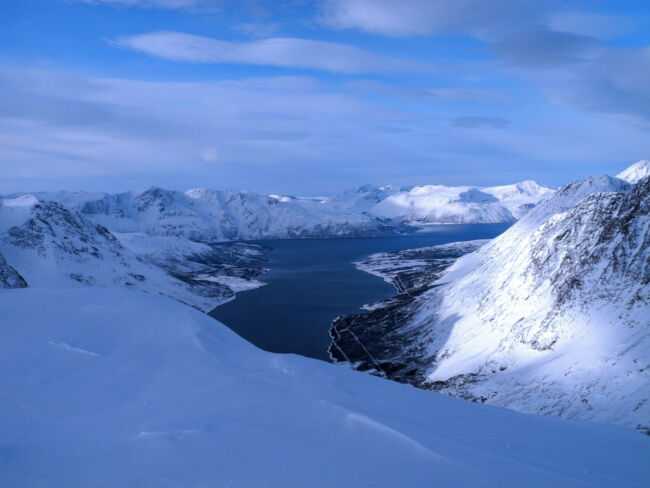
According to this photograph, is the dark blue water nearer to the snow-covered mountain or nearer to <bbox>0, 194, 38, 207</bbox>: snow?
the snow-covered mountain

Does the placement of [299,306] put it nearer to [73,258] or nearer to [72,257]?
[73,258]

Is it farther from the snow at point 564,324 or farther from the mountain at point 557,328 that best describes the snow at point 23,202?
the snow at point 564,324

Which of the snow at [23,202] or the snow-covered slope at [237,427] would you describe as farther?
the snow at [23,202]

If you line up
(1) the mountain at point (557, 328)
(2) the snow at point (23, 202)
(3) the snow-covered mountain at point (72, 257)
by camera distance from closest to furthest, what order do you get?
(1) the mountain at point (557, 328) → (3) the snow-covered mountain at point (72, 257) → (2) the snow at point (23, 202)

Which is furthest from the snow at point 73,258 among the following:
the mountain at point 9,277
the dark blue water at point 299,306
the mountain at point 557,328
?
the mountain at point 557,328

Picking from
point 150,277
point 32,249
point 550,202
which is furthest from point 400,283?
point 32,249

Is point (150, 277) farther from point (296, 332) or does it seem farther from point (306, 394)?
point (306, 394)
